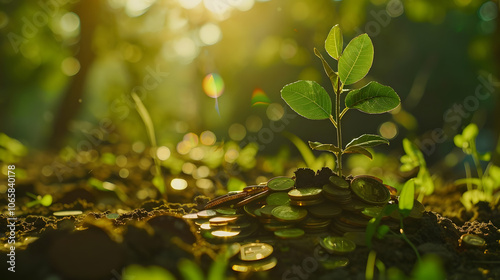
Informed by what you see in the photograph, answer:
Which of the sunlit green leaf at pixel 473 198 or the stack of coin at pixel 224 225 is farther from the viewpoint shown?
the sunlit green leaf at pixel 473 198

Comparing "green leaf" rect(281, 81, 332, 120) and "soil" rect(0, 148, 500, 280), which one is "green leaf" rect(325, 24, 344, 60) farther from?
"soil" rect(0, 148, 500, 280)

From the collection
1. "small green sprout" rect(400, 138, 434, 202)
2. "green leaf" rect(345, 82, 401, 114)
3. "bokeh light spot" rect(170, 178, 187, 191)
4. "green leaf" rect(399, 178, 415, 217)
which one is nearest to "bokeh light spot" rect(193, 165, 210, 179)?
"bokeh light spot" rect(170, 178, 187, 191)

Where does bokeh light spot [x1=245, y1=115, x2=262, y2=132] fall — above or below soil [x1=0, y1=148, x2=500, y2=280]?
above

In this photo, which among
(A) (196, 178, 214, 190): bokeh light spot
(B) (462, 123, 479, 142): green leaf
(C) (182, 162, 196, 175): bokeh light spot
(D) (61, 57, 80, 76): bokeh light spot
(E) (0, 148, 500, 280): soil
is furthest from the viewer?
(D) (61, 57, 80, 76): bokeh light spot

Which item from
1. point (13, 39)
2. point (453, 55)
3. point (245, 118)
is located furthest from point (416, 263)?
point (453, 55)

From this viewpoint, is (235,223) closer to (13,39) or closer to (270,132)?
(13,39)

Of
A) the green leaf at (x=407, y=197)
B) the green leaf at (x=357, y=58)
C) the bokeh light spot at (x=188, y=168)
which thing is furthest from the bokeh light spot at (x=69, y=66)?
the green leaf at (x=407, y=197)

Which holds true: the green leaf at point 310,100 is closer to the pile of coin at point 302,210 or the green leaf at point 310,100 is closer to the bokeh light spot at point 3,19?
the pile of coin at point 302,210
